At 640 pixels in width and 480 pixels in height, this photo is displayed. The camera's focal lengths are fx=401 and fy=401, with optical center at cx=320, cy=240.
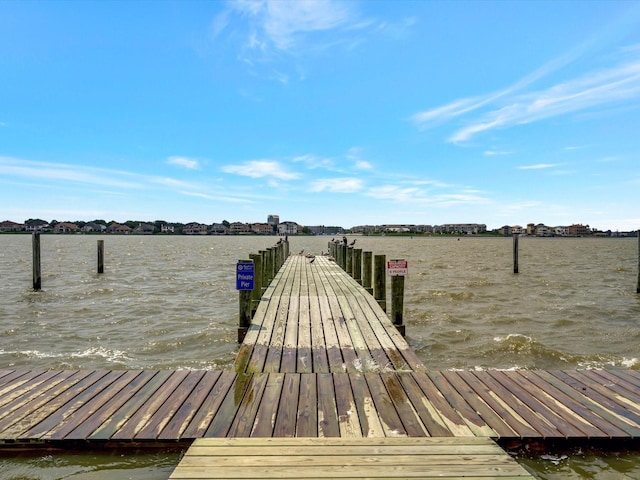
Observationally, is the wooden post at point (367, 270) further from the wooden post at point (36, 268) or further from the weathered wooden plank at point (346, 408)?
the wooden post at point (36, 268)

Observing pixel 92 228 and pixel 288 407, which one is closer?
pixel 288 407

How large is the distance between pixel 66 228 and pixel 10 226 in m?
20.2

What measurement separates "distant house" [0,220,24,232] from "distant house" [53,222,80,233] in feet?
47.2

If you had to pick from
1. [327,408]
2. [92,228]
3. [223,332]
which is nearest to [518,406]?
[327,408]

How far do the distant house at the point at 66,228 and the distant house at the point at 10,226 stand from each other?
14373mm

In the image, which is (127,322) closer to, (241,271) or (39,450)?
(241,271)

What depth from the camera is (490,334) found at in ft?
34.0

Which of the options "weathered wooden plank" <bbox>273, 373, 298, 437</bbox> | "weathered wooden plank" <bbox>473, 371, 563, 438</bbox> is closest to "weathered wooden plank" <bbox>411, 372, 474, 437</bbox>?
"weathered wooden plank" <bbox>473, 371, 563, 438</bbox>

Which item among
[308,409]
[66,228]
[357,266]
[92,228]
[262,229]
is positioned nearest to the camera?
[308,409]

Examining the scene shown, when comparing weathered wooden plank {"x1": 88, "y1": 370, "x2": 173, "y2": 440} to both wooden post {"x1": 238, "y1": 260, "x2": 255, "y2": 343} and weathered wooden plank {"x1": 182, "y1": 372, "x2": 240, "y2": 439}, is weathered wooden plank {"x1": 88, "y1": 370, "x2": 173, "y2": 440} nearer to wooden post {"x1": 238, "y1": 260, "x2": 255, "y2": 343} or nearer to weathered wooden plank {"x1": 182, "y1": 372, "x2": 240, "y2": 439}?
weathered wooden plank {"x1": 182, "y1": 372, "x2": 240, "y2": 439}

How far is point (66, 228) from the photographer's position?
182375 millimetres

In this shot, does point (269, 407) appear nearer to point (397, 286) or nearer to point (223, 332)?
point (397, 286)

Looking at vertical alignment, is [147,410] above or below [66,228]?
below

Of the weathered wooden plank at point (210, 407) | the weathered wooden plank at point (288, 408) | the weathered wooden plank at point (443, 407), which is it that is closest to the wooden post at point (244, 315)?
the weathered wooden plank at point (210, 407)
